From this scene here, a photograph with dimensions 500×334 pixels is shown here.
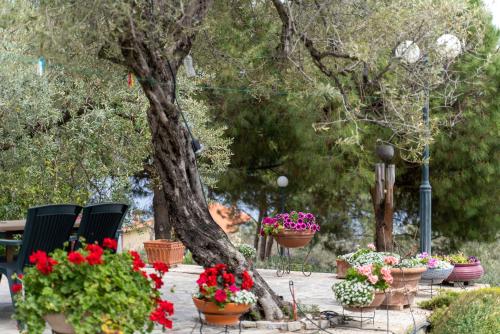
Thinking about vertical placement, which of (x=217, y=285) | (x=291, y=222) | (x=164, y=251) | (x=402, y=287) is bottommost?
(x=402, y=287)

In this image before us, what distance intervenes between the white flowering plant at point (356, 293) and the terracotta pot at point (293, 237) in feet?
11.0

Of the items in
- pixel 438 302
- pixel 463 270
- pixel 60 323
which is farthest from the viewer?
pixel 463 270

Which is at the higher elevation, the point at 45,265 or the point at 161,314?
the point at 45,265

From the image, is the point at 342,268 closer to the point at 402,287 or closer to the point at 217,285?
the point at 402,287

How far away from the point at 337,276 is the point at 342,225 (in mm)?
7466

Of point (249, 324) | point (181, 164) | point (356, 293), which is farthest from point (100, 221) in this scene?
point (356, 293)

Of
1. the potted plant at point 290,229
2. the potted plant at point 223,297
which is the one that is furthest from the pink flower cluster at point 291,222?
the potted plant at point 223,297

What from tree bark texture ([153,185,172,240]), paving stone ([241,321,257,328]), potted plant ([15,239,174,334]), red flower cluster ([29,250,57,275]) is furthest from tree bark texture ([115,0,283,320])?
tree bark texture ([153,185,172,240])

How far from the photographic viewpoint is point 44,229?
19.5 feet

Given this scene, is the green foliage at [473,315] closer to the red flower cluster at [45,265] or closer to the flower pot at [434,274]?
the flower pot at [434,274]

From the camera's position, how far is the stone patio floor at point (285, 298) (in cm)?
636

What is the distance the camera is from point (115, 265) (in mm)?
4301

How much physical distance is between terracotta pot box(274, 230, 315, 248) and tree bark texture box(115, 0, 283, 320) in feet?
11.6

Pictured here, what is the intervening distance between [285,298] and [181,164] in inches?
95.1
